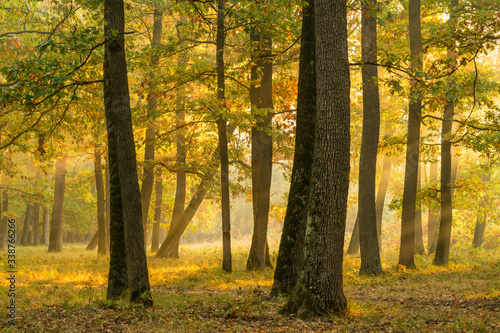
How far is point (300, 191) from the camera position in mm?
9539

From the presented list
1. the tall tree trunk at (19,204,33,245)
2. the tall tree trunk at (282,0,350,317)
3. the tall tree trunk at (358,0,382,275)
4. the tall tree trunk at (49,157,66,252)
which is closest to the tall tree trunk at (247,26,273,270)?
the tall tree trunk at (358,0,382,275)

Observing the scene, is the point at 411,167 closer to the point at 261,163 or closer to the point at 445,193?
the point at 445,193

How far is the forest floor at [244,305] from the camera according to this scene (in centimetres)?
720

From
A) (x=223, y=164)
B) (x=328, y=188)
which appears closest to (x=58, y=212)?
(x=223, y=164)

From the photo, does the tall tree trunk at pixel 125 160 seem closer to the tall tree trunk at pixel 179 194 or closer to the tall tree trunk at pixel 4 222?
the tall tree trunk at pixel 179 194

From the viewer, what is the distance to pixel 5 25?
1923 centimetres

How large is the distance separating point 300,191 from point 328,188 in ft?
6.73

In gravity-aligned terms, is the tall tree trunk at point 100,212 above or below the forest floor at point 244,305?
above

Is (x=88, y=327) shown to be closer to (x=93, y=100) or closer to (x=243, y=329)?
(x=243, y=329)

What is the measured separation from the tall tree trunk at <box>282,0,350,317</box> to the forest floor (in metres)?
0.42

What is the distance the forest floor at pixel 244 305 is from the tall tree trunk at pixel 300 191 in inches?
25.4

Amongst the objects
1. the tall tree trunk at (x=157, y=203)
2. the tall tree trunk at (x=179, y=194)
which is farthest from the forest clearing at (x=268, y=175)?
the tall tree trunk at (x=157, y=203)

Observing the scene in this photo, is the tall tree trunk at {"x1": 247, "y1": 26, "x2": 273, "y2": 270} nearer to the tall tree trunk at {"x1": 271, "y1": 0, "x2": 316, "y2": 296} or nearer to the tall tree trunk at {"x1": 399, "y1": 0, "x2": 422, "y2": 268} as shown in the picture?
the tall tree trunk at {"x1": 399, "y1": 0, "x2": 422, "y2": 268}

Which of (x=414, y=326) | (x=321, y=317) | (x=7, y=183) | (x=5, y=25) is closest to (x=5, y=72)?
(x=321, y=317)
